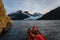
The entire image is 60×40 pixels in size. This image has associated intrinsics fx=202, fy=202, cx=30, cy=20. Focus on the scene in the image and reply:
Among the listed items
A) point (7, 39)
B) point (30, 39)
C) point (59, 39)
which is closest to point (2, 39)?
point (7, 39)

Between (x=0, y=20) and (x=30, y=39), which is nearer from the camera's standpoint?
(x=30, y=39)

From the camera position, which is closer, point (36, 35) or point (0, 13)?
point (36, 35)

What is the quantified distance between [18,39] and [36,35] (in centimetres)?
1411

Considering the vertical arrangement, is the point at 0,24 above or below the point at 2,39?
above

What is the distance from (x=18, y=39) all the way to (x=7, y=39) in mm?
2248

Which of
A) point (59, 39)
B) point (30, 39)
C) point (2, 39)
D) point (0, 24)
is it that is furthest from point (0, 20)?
point (30, 39)

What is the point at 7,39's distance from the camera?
133 ft

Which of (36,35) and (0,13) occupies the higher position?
(0,13)

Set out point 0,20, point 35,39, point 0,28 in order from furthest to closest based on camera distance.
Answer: point 0,20, point 0,28, point 35,39

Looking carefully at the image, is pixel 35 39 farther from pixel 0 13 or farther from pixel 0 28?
pixel 0 13

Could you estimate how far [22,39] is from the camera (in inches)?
1586

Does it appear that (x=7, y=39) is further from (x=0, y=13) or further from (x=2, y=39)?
(x=0, y=13)

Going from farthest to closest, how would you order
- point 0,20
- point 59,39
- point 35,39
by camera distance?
point 0,20, point 59,39, point 35,39

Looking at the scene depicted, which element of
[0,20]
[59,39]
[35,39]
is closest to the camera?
[35,39]
